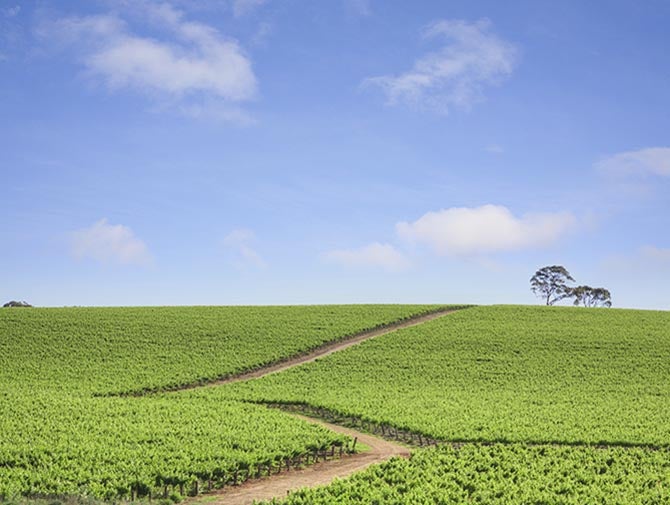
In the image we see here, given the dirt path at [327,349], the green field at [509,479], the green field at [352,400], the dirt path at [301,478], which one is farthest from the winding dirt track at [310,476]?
the dirt path at [327,349]

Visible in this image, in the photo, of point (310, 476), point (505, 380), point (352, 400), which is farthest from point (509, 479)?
point (505, 380)

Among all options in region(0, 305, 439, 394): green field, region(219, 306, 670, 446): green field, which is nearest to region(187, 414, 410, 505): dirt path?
region(219, 306, 670, 446): green field

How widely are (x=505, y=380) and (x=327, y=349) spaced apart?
729 inches

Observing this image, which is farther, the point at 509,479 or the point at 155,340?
the point at 155,340

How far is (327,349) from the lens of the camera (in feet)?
203

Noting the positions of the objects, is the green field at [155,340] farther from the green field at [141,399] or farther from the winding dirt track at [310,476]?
the winding dirt track at [310,476]

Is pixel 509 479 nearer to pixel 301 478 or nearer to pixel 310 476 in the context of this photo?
pixel 310 476

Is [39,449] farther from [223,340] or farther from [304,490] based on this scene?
[223,340]

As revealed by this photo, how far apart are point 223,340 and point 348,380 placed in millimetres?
18795

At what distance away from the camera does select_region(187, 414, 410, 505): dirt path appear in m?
23.3

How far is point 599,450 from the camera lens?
30484 mm

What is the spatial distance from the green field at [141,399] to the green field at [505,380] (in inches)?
238

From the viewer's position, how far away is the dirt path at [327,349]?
52.8m

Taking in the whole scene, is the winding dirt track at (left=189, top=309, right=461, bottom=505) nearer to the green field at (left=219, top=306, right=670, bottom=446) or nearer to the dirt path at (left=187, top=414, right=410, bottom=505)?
the dirt path at (left=187, top=414, right=410, bottom=505)
